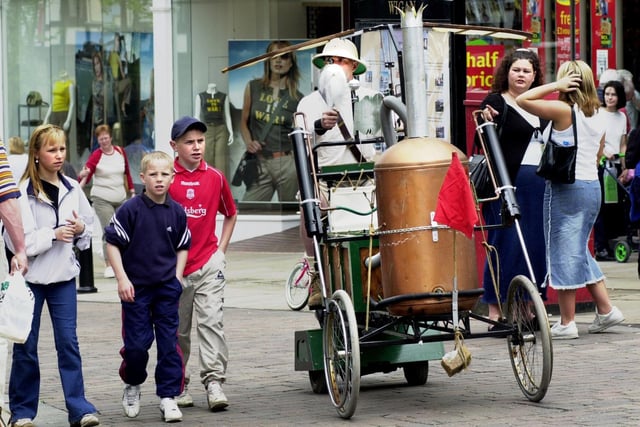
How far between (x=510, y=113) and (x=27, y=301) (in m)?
4.77

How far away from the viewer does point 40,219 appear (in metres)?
7.67

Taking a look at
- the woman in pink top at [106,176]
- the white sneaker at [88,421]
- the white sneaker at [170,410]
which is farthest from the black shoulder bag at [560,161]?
the woman in pink top at [106,176]

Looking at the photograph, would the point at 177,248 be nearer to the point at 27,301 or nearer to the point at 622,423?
the point at 27,301

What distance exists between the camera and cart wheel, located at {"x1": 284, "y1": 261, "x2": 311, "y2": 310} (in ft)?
43.3

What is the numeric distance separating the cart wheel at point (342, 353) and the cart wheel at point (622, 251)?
8487mm

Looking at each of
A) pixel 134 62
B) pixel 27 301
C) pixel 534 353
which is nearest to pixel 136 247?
pixel 27 301

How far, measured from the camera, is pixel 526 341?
25.0 feet

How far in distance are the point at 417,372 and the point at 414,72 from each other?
6.45 feet

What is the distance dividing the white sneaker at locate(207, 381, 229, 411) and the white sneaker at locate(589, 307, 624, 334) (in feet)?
11.5

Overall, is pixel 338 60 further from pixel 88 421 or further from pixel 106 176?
pixel 106 176

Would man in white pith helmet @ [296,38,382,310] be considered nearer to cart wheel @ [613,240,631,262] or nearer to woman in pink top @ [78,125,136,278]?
cart wheel @ [613,240,631,262]

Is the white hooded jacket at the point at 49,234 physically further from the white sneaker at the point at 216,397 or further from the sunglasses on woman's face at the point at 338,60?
the sunglasses on woman's face at the point at 338,60

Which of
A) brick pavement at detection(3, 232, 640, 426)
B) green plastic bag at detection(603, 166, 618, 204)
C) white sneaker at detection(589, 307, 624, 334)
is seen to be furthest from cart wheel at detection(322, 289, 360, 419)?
green plastic bag at detection(603, 166, 618, 204)

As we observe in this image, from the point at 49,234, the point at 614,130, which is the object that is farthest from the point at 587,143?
the point at 614,130
